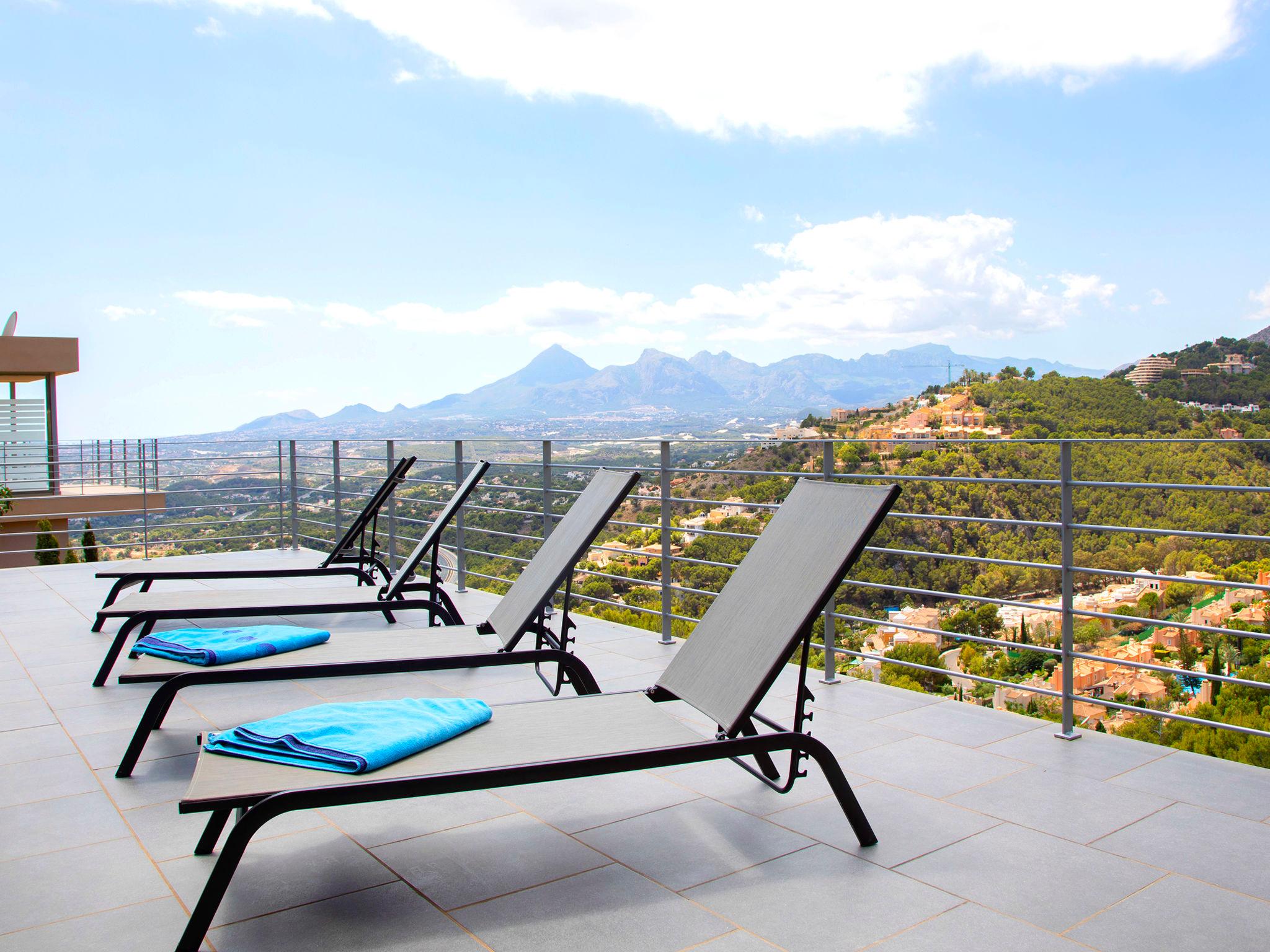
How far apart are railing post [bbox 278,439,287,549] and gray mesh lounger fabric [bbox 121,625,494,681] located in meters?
6.03

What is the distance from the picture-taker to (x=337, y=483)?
8.75 meters

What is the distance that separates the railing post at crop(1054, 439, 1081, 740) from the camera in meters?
3.33

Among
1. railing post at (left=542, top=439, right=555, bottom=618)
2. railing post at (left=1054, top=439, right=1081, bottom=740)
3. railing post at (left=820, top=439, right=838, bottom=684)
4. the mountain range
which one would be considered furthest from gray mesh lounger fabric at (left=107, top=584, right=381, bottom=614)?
the mountain range

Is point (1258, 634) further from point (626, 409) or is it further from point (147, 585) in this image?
point (626, 409)

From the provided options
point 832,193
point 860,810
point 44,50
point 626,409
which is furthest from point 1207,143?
point 860,810

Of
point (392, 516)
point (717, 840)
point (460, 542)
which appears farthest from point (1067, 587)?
point (392, 516)

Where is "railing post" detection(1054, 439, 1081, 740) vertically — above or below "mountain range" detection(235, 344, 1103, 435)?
below

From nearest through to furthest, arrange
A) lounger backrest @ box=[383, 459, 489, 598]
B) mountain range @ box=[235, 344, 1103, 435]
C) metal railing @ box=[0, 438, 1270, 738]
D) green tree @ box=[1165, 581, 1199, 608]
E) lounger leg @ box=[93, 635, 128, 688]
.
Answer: metal railing @ box=[0, 438, 1270, 738]
lounger leg @ box=[93, 635, 128, 688]
lounger backrest @ box=[383, 459, 489, 598]
green tree @ box=[1165, 581, 1199, 608]
mountain range @ box=[235, 344, 1103, 435]

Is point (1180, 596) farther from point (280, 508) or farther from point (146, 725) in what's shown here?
point (146, 725)

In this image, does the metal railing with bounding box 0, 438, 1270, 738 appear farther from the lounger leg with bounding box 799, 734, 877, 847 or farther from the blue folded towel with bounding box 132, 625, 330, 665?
the blue folded towel with bounding box 132, 625, 330, 665

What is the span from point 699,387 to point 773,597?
56018 millimetres

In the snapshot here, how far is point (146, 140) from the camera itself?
144ft

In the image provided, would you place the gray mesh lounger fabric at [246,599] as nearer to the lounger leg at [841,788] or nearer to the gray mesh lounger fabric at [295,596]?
the gray mesh lounger fabric at [295,596]

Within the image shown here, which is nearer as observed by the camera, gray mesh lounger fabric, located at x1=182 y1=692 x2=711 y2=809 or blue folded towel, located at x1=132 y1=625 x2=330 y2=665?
gray mesh lounger fabric, located at x1=182 y1=692 x2=711 y2=809
